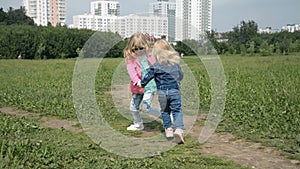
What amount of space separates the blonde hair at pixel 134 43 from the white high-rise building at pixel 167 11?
15.6 inches

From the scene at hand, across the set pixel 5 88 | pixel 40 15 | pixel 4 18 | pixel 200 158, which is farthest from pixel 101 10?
pixel 40 15

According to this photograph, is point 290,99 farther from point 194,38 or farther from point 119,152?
point 119,152

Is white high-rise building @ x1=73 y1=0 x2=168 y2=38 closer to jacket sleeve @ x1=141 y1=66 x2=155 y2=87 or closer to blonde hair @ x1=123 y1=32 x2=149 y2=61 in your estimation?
blonde hair @ x1=123 y1=32 x2=149 y2=61

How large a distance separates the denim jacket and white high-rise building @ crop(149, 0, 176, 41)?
0.45 metres

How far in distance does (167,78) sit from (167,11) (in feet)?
3.55

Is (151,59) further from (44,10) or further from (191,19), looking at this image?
(44,10)

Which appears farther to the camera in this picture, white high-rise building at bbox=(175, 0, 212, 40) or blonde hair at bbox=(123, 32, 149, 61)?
blonde hair at bbox=(123, 32, 149, 61)

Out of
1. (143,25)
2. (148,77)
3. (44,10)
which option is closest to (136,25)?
(143,25)

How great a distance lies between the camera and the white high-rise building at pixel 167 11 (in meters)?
6.29

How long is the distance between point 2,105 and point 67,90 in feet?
8.74

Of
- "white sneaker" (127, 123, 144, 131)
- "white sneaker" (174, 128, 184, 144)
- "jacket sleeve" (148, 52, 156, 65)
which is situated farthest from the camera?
"white sneaker" (127, 123, 144, 131)

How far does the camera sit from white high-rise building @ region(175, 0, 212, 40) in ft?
19.7

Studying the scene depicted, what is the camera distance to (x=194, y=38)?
233 inches

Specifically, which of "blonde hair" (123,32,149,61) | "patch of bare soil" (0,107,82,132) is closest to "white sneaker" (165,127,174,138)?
"blonde hair" (123,32,149,61)
